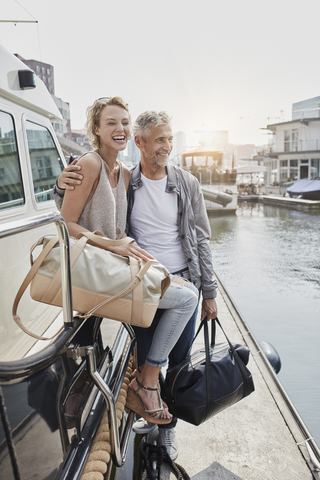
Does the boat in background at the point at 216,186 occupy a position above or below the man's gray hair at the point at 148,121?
below

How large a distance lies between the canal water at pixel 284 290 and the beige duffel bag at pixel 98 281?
3.47 meters

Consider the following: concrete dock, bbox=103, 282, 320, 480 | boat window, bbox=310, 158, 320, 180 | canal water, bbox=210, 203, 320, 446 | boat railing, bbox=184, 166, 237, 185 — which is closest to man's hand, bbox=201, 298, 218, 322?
concrete dock, bbox=103, 282, 320, 480

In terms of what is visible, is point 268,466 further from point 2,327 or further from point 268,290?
point 268,290

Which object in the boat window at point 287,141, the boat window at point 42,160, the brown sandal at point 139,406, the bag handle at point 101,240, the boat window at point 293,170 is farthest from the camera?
the boat window at point 287,141

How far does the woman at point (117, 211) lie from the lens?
1.80m

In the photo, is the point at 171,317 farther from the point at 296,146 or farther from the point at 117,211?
the point at 296,146

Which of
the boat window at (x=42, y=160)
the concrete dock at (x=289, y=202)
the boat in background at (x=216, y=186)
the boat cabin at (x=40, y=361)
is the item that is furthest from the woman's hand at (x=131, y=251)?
the concrete dock at (x=289, y=202)

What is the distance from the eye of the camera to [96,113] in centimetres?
196

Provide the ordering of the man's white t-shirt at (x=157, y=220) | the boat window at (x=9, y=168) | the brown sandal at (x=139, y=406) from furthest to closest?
the boat window at (x=9, y=168)
the man's white t-shirt at (x=157, y=220)
the brown sandal at (x=139, y=406)

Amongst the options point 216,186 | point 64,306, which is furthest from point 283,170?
point 64,306

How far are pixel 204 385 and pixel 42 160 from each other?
2554 millimetres

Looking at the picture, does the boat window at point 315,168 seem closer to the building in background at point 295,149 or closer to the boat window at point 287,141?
the building in background at point 295,149

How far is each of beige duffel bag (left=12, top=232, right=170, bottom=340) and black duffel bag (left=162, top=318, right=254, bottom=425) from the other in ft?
2.55

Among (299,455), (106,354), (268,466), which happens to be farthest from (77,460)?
(299,455)
